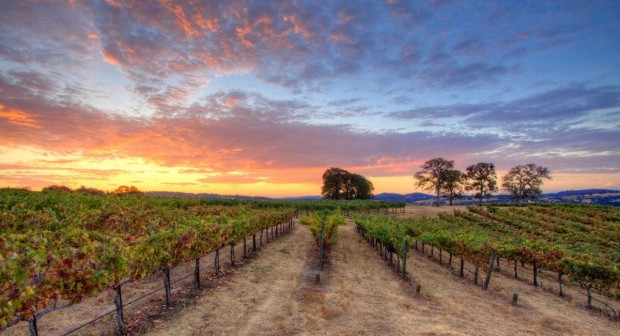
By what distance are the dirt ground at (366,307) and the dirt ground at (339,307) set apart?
38 mm

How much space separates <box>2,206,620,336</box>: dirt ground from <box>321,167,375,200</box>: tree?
78.4 meters

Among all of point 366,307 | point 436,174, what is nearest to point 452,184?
point 436,174

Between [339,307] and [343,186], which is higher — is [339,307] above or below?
below

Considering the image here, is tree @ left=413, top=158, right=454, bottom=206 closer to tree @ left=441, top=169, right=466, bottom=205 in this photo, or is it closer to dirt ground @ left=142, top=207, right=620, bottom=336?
tree @ left=441, top=169, right=466, bottom=205

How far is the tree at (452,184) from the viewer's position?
273ft

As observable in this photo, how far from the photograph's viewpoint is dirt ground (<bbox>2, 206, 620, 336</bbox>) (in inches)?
421

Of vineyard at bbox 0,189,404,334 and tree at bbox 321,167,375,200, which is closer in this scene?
vineyard at bbox 0,189,404,334

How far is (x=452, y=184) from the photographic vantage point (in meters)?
83.6

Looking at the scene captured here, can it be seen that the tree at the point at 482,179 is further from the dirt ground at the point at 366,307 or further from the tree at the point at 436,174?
the dirt ground at the point at 366,307

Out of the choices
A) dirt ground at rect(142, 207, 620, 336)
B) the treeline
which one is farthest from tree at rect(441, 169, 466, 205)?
dirt ground at rect(142, 207, 620, 336)

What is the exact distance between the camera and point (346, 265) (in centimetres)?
2177

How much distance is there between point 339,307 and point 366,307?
1.18m

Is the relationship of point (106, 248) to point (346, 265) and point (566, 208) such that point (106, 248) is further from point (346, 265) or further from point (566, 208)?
point (566, 208)

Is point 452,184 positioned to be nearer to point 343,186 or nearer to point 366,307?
point 343,186
